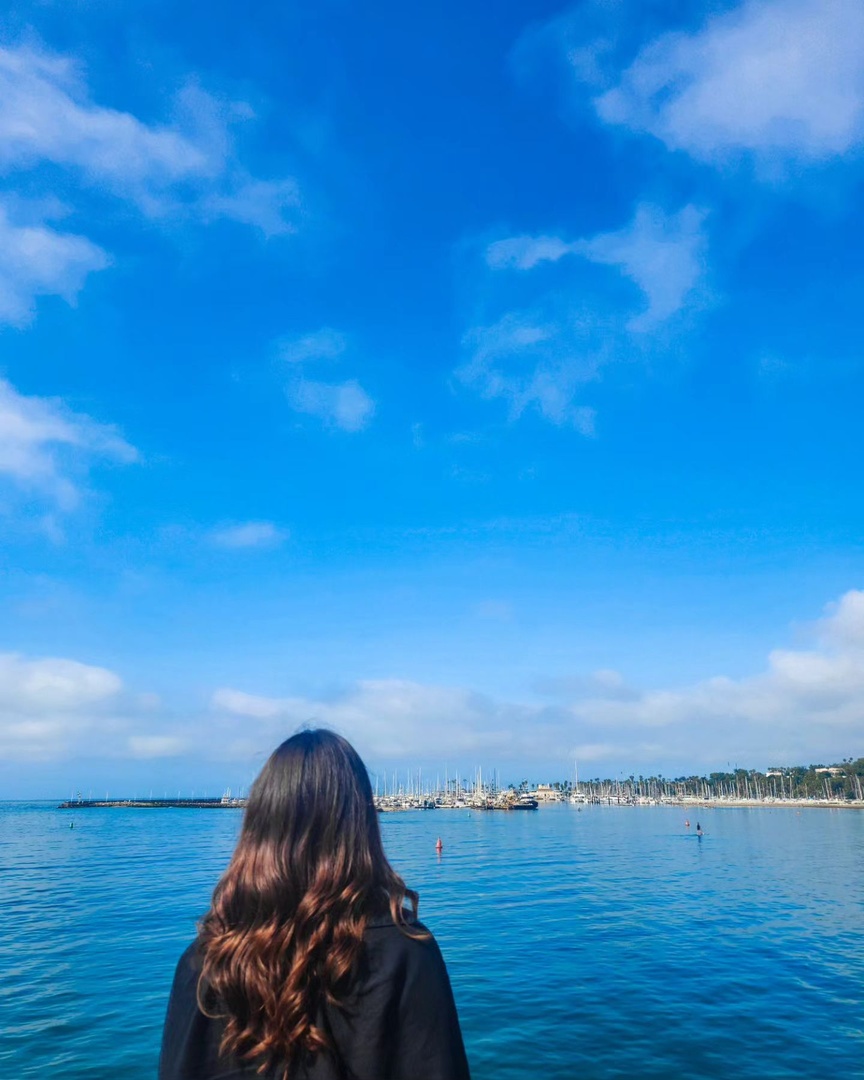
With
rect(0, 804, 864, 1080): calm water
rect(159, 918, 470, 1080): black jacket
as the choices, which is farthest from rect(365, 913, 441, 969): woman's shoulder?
rect(0, 804, 864, 1080): calm water

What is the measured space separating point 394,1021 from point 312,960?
343mm

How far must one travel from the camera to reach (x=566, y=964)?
25359mm

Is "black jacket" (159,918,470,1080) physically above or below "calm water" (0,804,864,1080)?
above

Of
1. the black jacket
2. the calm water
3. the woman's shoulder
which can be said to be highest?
the woman's shoulder

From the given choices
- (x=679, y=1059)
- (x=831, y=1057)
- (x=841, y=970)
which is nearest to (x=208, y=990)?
(x=679, y=1059)

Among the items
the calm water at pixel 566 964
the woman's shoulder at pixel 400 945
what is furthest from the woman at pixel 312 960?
the calm water at pixel 566 964

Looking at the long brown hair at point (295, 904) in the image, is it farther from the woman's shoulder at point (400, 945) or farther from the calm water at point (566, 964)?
the calm water at point (566, 964)

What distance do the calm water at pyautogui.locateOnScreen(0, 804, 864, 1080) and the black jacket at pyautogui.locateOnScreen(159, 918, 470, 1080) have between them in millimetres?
16583

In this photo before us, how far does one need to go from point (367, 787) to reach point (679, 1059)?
18656mm

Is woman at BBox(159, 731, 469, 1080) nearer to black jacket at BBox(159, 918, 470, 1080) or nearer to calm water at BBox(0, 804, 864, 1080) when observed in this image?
black jacket at BBox(159, 918, 470, 1080)

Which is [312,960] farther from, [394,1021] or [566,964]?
[566,964]

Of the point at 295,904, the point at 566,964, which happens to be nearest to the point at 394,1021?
the point at 295,904

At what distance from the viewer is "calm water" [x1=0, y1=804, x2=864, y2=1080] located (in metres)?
17.1

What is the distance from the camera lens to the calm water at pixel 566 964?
17125mm
